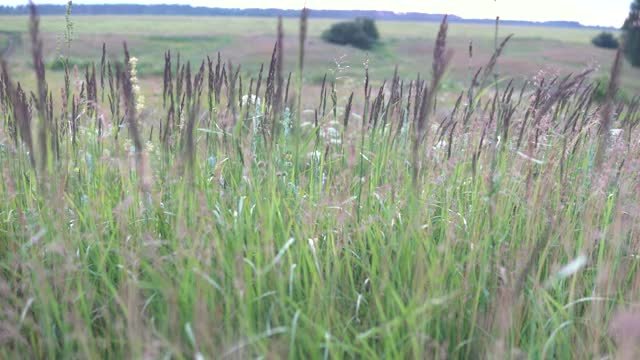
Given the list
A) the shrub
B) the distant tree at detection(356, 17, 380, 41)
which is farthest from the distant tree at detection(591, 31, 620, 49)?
the shrub

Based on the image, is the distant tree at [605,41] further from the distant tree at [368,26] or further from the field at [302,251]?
the field at [302,251]

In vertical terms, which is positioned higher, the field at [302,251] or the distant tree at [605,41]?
the distant tree at [605,41]

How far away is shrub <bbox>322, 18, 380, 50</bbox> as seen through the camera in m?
55.0

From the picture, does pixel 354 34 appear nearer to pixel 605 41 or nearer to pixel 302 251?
pixel 605 41

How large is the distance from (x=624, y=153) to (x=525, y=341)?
4.71ft

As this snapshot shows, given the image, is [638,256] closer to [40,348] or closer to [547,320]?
[547,320]

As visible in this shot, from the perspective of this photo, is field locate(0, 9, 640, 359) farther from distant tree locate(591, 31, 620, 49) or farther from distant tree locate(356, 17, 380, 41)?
distant tree locate(591, 31, 620, 49)

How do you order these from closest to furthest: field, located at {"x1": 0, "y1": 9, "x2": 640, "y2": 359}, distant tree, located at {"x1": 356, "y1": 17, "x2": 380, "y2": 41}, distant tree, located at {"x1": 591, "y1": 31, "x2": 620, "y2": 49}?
field, located at {"x1": 0, "y1": 9, "x2": 640, "y2": 359}
distant tree, located at {"x1": 356, "y1": 17, "x2": 380, "y2": 41}
distant tree, located at {"x1": 591, "y1": 31, "x2": 620, "y2": 49}

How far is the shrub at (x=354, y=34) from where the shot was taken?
55031 millimetres

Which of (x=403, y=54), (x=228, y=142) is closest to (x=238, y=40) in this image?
(x=403, y=54)

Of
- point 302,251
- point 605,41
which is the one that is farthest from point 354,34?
point 302,251

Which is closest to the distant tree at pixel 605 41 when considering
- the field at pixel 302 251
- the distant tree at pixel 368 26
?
the distant tree at pixel 368 26

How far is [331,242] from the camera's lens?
7.47 feet

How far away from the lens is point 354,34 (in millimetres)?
55906
